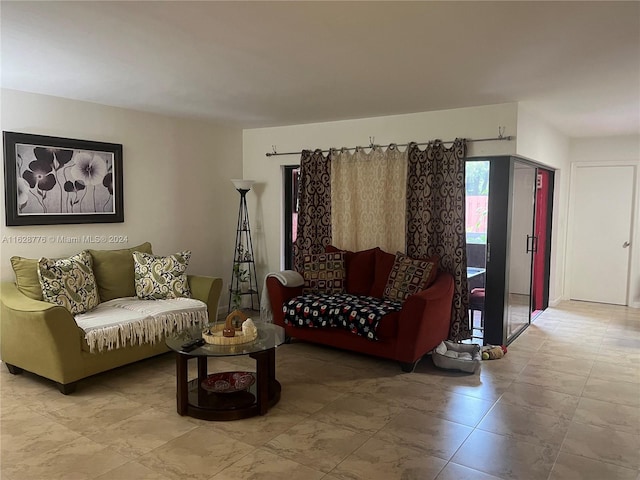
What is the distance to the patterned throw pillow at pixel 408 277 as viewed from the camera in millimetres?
4359

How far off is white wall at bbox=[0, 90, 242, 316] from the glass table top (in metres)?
1.80

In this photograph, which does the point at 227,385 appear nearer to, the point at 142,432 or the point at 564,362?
the point at 142,432

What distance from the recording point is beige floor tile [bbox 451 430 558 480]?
2500 mm

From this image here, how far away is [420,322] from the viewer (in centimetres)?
386

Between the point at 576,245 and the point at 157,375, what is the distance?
19.1 feet

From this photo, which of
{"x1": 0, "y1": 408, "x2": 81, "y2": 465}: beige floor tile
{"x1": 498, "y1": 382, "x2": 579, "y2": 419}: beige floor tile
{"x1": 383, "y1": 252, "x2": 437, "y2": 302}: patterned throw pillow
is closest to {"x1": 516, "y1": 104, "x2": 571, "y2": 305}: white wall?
{"x1": 383, "y1": 252, "x2": 437, "y2": 302}: patterned throw pillow

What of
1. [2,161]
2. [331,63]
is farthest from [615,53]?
[2,161]

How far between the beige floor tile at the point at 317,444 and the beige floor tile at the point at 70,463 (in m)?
0.87

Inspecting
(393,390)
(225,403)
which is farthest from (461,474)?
(225,403)

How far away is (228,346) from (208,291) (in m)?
1.51

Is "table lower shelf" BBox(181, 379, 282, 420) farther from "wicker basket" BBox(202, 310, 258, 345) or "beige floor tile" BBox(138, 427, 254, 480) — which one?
"wicker basket" BBox(202, 310, 258, 345)

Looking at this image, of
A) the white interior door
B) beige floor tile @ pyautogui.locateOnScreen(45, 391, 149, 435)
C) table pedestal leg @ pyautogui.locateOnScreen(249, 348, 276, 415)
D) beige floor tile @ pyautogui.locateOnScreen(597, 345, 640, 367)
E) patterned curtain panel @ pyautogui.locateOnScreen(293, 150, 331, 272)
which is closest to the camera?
beige floor tile @ pyautogui.locateOnScreen(45, 391, 149, 435)

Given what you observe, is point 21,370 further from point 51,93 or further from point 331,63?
point 331,63

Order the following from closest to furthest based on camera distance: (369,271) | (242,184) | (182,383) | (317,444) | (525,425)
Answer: (317,444) < (525,425) < (182,383) < (369,271) < (242,184)
